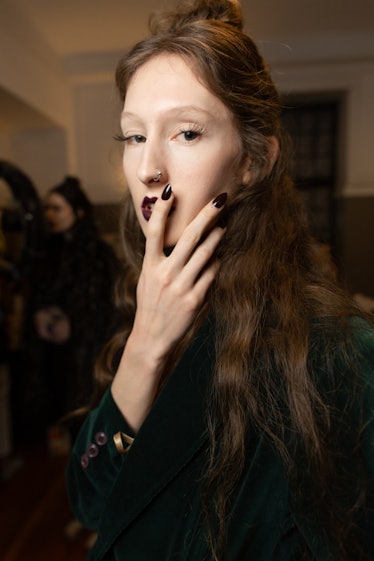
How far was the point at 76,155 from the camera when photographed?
10.4 ft

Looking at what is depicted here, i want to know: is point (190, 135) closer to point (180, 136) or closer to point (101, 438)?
point (180, 136)

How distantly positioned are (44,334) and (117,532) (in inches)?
54.9

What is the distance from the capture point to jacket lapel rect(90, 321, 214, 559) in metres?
0.63

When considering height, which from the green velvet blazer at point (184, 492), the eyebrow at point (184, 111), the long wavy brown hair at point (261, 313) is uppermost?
the eyebrow at point (184, 111)

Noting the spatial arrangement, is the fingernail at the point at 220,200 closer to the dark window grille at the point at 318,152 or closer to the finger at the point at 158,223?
the finger at the point at 158,223

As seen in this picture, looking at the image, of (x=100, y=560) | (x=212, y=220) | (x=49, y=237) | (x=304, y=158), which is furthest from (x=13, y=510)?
(x=304, y=158)

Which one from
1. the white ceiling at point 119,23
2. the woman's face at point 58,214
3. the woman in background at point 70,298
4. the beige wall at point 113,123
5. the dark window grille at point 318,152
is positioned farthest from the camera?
the dark window grille at point 318,152

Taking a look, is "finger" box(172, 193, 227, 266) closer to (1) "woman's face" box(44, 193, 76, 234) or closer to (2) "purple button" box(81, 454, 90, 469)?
(2) "purple button" box(81, 454, 90, 469)

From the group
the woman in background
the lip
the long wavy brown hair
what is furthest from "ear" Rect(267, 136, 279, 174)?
the woman in background

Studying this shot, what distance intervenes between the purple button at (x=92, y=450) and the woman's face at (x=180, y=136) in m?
0.36

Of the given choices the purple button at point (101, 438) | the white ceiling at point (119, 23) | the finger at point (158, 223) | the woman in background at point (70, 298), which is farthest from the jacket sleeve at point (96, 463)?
the white ceiling at point (119, 23)

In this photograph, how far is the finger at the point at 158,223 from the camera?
641 millimetres

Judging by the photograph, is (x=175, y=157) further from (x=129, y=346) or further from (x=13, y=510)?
(x=13, y=510)

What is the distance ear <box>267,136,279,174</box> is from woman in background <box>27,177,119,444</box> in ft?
Answer: 3.67
